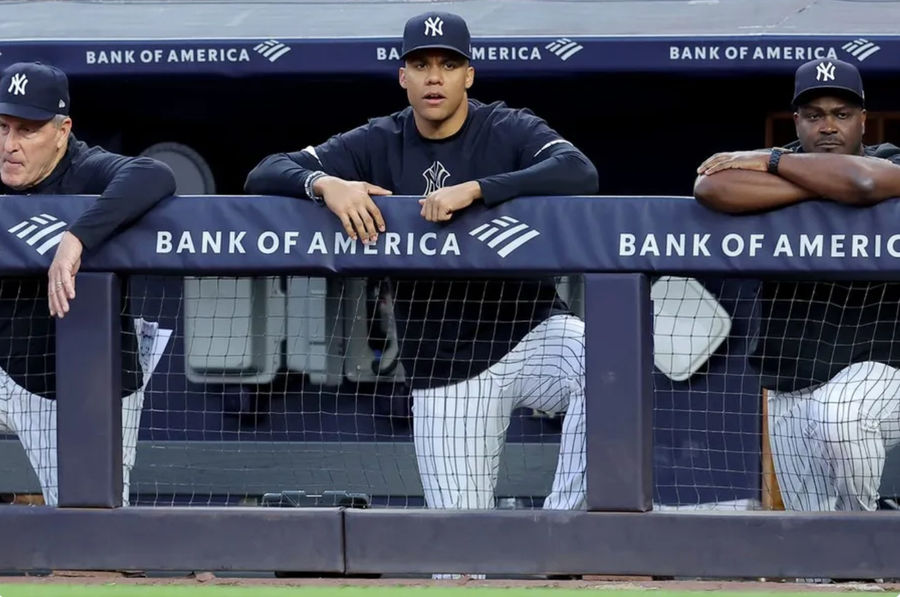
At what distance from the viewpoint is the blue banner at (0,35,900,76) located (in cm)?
660

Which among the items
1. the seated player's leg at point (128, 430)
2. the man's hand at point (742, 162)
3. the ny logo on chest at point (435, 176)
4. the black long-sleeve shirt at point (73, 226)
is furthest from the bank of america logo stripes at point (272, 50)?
the man's hand at point (742, 162)

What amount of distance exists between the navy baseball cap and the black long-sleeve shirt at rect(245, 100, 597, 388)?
0.21 meters

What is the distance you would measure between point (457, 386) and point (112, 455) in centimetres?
97

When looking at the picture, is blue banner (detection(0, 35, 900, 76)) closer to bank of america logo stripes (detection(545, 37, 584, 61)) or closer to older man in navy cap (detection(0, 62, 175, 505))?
bank of america logo stripes (detection(545, 37, 584, 61))

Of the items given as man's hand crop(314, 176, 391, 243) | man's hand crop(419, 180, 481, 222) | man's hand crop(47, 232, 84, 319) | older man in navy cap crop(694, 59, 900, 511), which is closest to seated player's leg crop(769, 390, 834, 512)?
older man in navy cap crop(694, 59, 900, 511)

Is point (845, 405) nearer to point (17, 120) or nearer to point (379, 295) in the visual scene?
point (379, 295)

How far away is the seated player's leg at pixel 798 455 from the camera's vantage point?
4.39 meters

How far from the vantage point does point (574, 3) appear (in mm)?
7695

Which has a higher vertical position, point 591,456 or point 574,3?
point 574,3

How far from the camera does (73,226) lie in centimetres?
421

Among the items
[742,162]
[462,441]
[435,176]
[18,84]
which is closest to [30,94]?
[18,84]

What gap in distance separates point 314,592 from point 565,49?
331 cm

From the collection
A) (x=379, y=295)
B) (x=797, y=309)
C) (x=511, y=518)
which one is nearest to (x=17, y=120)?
(x=379, y=295)

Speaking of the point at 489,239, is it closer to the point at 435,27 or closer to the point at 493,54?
the point at 435,27
